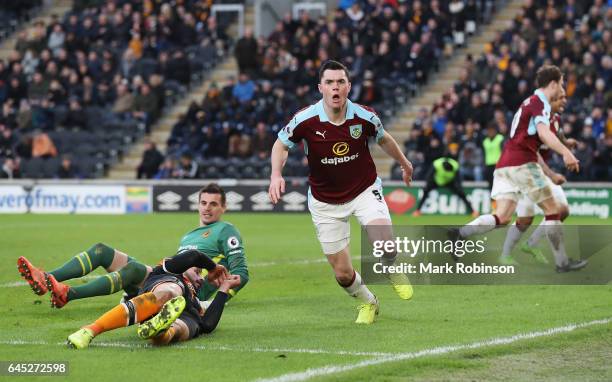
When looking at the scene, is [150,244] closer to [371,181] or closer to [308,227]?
[308,227]

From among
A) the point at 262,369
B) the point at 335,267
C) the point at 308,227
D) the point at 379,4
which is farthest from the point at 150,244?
the point at 379,4

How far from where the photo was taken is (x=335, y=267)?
33.1ft

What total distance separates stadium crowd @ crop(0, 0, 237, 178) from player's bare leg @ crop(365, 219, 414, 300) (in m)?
21.7

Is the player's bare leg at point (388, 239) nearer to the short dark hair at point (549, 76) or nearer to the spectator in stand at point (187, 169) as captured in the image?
the short dark hair at point (549, 76)

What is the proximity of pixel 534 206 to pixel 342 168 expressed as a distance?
4.83m

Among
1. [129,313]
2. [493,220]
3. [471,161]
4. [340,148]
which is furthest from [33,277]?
[471,161]

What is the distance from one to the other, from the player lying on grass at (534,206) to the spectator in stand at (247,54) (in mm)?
19111

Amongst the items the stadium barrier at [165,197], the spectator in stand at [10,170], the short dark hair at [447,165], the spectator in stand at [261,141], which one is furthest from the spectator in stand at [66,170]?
the short dark hair at [447,165]

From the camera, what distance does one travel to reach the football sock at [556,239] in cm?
1363

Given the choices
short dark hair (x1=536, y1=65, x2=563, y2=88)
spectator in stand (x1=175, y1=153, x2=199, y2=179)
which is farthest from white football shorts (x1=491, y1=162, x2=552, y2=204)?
spectator in stand (x1=175, y1=153, x2=199, y2=179)

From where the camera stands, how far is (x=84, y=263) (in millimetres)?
10266

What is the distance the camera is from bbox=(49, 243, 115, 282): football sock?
1016 cm

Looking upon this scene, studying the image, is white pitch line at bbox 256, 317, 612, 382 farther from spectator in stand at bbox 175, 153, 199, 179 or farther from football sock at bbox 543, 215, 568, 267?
spectator in stand at bbox 175, 153, 199, 179

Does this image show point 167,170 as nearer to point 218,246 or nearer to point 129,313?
point 218,246
